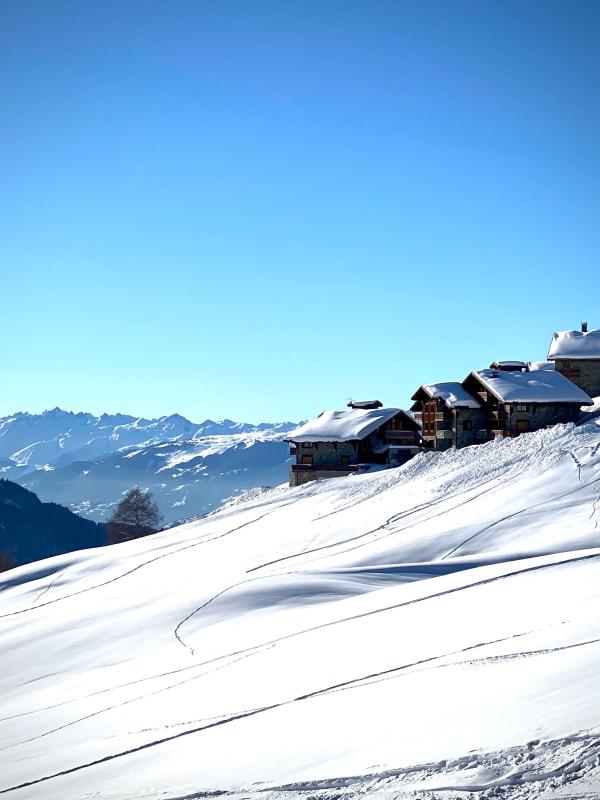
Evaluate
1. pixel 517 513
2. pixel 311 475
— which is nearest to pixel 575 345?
pixel 311 475

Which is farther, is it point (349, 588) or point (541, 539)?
point (541, 539)

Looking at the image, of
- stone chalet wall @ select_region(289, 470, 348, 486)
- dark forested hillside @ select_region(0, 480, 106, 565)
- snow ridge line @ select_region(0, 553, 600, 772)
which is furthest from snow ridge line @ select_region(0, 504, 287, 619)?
dark forested hillside @ select_region(0, 480, 106, 565)

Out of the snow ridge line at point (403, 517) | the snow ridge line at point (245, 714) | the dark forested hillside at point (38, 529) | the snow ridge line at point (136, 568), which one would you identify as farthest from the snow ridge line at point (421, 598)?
the dark forested hillside at point (38, 529)

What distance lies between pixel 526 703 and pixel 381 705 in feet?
8.19

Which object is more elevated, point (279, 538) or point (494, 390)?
point (494, 390)

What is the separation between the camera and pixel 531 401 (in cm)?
4931

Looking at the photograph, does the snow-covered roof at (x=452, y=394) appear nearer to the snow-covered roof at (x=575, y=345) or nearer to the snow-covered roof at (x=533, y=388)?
the snow-covered roof at (x=533, y=388)

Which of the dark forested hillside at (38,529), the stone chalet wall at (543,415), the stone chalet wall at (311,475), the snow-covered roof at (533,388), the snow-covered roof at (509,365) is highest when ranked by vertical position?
the snow-covered roof at (509,365)

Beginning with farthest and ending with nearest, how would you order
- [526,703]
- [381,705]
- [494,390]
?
1. [494,390]
2. [381,705]
3. [526,703]

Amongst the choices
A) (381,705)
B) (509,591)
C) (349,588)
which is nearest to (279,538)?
(349,588)

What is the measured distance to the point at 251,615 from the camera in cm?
2286

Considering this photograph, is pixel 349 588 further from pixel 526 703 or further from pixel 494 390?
pixel 494 390

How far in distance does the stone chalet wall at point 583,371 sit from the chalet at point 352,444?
1138cm

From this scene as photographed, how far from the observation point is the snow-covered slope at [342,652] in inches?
368
